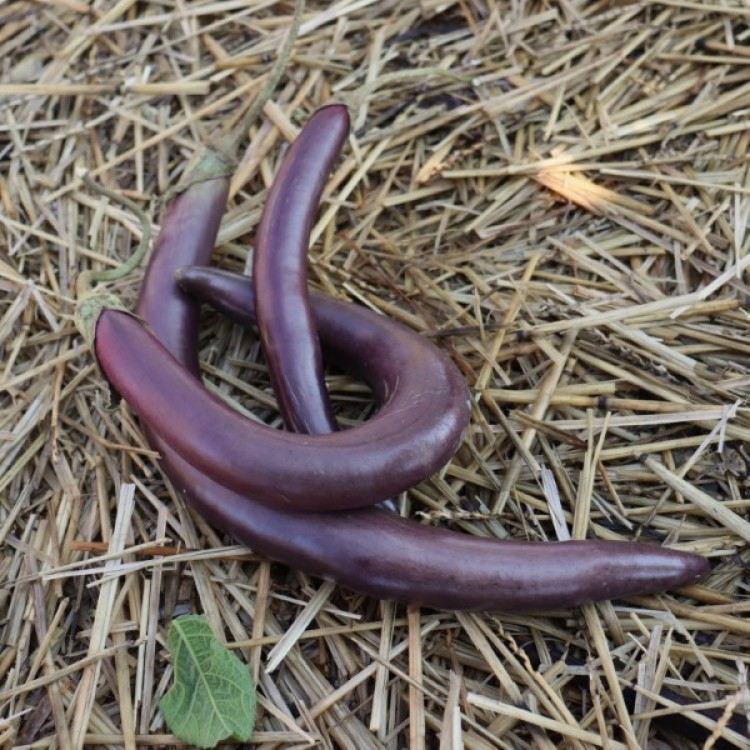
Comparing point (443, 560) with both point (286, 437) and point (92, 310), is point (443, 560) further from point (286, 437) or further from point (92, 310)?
point (92, 310)

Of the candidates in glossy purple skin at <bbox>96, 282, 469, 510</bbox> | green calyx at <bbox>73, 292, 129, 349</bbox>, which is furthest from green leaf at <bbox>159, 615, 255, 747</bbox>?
green calyx at <bbox>73, 292, 129, 349</bbox>

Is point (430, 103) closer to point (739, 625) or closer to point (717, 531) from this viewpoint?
point (717, 531)

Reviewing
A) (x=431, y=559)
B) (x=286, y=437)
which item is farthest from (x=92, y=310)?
(x=431, y=559)

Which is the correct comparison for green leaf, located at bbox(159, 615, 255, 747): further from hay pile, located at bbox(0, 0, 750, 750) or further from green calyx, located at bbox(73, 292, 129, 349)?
green calyx, located at bbox(73, 292, 129, 349)

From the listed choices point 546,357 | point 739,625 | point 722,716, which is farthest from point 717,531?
point 546,357

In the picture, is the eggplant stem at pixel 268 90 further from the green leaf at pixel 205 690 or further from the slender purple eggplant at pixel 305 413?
the green leaf at pixel 205 690
